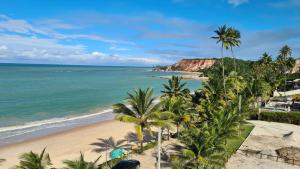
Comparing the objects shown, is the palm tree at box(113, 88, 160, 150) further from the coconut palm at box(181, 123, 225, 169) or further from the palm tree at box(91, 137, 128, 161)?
the palm tree at box(91, 137, 128, 161)

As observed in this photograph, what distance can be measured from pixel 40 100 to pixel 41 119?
19360 mm

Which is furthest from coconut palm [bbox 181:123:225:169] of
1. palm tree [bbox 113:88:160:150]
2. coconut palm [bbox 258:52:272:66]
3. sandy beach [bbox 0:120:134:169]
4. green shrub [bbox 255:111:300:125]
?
coconut palm [bbox 258:52:272:66]

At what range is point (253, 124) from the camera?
40.4 m

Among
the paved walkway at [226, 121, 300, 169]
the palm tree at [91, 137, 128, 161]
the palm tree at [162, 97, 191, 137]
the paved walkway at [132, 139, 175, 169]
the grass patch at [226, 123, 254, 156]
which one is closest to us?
the paved walkway at [132, 139, 175, 169]

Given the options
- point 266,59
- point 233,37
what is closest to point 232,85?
point 233,37

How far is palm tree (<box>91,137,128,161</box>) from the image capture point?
32.0 metres

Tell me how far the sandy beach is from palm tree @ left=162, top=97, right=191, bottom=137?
27.0 feet

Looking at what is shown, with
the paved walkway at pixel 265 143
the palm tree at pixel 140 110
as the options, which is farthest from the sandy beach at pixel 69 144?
the paved walkway at pixel 265 143

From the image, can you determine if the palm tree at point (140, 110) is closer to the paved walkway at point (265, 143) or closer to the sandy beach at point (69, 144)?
the sandy beach at point (69, 144)

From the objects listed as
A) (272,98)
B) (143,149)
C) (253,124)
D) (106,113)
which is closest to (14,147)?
(143,149)

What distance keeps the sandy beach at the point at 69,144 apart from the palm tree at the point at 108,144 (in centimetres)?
74

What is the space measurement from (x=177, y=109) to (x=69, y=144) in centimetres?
1386

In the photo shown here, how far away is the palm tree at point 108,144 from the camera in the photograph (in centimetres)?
3195

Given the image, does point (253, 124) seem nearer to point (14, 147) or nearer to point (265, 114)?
point (265, 114)
